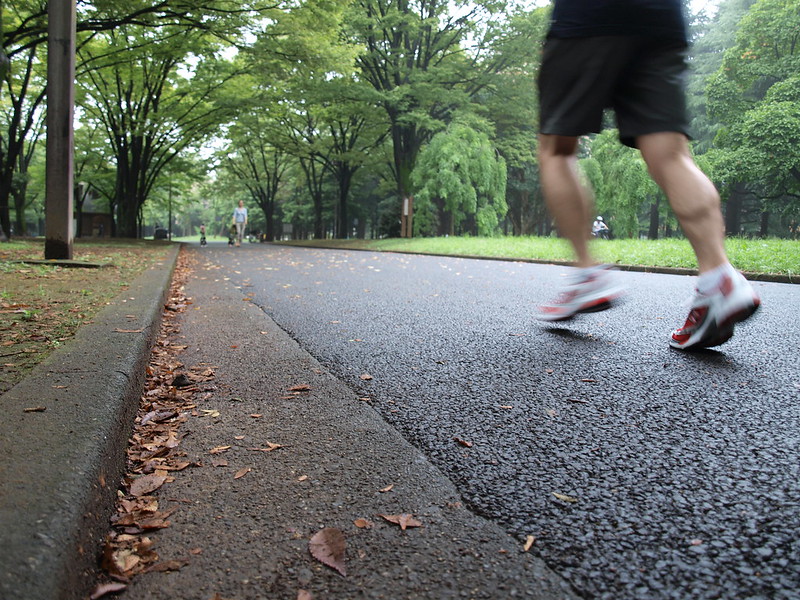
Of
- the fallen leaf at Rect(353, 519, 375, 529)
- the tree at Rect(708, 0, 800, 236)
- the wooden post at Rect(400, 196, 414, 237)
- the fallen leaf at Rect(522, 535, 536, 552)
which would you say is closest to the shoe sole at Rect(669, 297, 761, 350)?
the fallen leaf at Rect(522, 535, 536, 552)

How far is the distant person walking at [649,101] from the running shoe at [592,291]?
0.40m

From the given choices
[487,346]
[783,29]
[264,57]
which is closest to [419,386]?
[487,346]

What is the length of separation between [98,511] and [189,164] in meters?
27.4

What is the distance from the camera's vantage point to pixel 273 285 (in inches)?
246

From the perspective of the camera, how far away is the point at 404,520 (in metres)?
1.21

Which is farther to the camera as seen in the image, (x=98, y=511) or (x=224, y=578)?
(x=98, y=511)

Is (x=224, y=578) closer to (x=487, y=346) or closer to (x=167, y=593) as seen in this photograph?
(x=167, y=593)

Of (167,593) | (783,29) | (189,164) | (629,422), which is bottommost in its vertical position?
(167,593)

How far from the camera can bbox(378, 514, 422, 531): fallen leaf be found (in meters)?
1.19

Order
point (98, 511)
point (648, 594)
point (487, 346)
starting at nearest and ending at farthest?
point (648, 594)
point (98, 511)
point (487, 346)

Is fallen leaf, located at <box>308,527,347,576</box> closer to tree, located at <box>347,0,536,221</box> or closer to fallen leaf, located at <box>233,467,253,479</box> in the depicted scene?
fallen leaf, located at <box>233,467,253,479</box>

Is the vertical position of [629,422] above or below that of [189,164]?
below

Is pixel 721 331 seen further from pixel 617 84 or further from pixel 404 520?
pixel 404 520

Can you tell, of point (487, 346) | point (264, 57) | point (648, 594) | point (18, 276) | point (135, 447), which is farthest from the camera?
point (264, 57)
